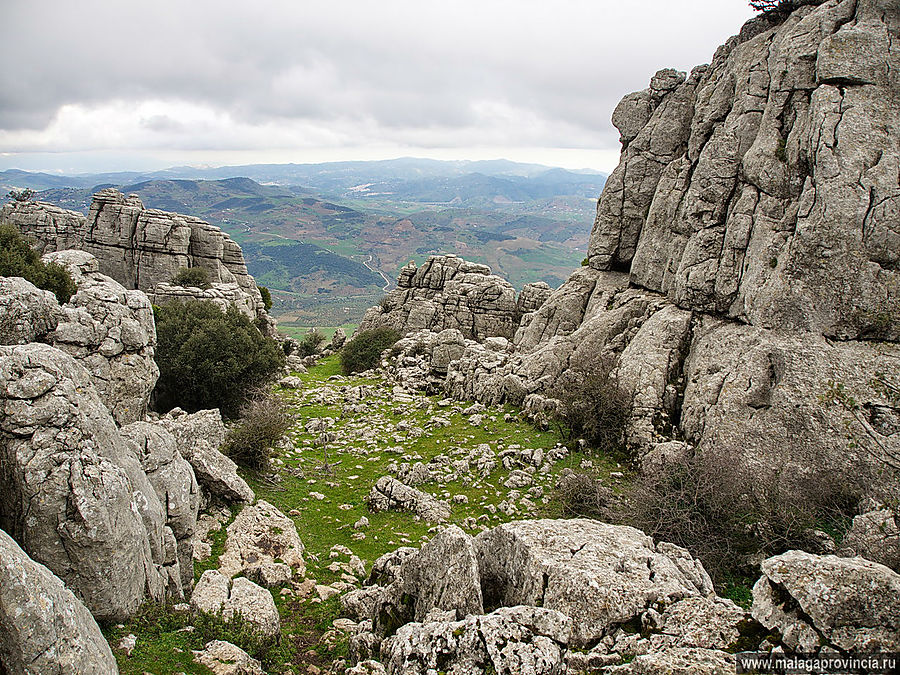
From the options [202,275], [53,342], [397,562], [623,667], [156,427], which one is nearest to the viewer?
[623,667]

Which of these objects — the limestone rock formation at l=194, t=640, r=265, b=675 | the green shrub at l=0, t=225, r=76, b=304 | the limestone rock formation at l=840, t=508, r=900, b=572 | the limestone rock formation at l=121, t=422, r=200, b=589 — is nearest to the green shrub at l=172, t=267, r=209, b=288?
the green shrub at l=0, t=225, r=76, b=304

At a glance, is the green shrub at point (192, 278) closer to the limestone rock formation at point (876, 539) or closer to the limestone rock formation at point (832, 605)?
the limestone rock formation at point (876, 539)

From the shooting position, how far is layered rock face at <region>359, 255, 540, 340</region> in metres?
59.7

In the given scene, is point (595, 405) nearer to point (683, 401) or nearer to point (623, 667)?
point (683, 401)

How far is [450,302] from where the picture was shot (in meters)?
61.3

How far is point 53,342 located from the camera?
57.3 ft

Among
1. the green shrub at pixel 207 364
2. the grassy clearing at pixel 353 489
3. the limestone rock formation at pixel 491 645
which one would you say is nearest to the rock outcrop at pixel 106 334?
the grassy clearing at pixel 353 489

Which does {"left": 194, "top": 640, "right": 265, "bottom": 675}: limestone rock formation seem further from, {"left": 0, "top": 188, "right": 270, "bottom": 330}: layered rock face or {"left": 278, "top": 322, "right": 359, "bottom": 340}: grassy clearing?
{"left": 278, "top": 322, "right": 359, "bottom": 340}: grassy clearing

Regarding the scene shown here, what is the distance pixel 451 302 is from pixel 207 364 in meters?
35.3

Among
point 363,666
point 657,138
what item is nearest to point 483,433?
point 363,666

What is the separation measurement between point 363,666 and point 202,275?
55.8 m

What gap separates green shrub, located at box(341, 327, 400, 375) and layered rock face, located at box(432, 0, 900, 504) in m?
18.9

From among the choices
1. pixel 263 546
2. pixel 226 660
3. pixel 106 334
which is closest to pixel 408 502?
pixel 263 546

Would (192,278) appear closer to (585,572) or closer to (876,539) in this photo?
(585,572)
